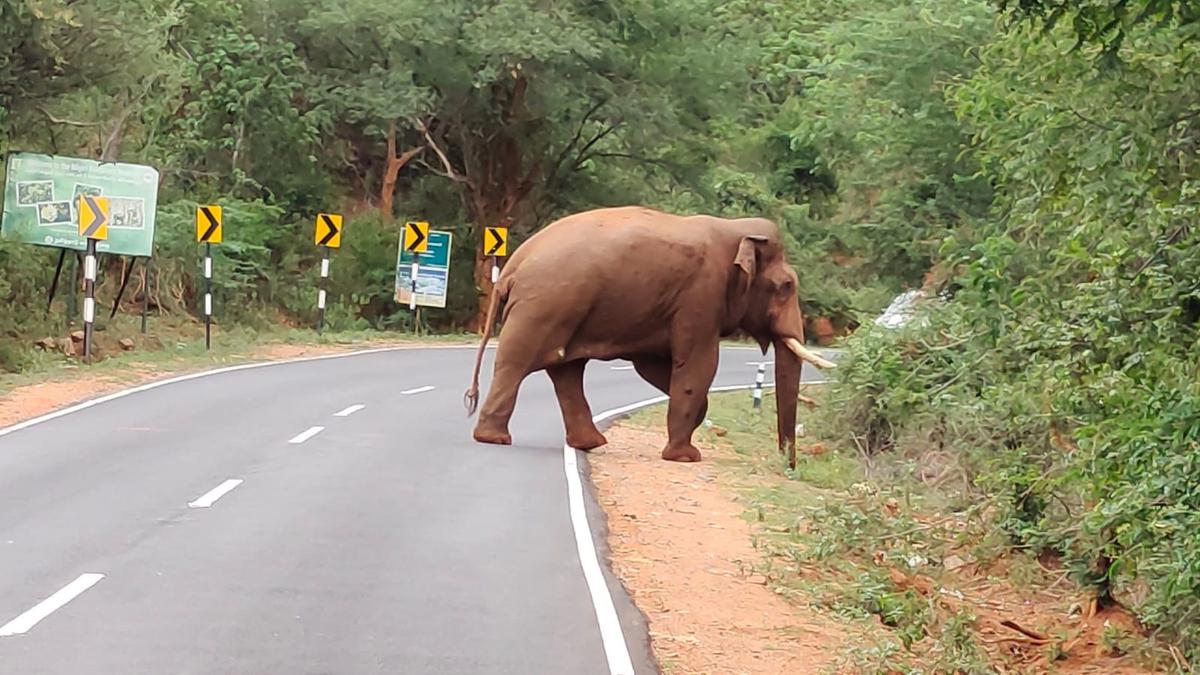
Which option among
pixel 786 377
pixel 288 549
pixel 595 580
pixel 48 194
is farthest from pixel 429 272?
pixel 595 580

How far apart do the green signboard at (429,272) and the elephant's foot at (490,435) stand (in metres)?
21.0

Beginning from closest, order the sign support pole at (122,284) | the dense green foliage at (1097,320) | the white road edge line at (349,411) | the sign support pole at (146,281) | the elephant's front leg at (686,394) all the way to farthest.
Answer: the dense green foliage at (1097,320) < the elephant's front leg at (686,394) < the white road edge line at (349,411) < the sign support pole at (122,284) < the sign support pole at (146,281)

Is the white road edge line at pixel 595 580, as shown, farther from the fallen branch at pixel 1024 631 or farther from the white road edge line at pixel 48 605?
the fallen branch at pixel 1024 631

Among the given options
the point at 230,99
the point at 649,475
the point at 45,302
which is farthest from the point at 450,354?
the point at 649,475

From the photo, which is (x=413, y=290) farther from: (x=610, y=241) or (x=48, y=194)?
(x=610, y=241)

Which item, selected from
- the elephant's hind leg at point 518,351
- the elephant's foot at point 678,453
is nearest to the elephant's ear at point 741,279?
the elephant's foot at point 678,453

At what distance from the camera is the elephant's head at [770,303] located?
19188 mm

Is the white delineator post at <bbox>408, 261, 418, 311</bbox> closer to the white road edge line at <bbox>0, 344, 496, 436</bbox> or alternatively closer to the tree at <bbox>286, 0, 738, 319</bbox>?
the tree at <bbox>286, 0, 738, 319</bbox>

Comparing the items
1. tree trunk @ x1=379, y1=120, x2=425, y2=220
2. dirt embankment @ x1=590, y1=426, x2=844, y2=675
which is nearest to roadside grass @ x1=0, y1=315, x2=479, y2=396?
tree trunk @ x1=379, y1=120, x2=425, y2=220

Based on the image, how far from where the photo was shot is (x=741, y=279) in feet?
62.8

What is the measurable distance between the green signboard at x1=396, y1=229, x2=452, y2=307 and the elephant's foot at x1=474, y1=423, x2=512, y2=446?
2104 centimetres

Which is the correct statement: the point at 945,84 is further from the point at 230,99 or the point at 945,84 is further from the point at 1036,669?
the point at 230,99

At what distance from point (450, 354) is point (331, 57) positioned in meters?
11.5

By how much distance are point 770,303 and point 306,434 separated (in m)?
5.13
